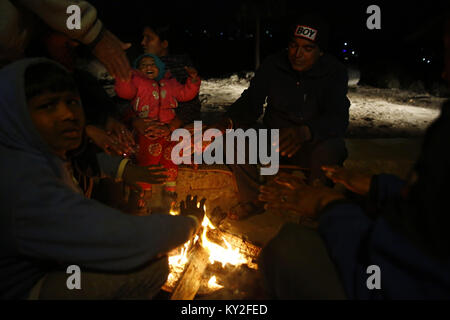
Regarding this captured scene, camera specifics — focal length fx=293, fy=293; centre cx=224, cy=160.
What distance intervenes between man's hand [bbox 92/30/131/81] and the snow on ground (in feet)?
16.0

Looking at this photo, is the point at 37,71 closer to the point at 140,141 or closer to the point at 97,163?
the point at 97,163

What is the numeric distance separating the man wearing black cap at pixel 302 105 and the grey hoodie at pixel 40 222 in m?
2.29

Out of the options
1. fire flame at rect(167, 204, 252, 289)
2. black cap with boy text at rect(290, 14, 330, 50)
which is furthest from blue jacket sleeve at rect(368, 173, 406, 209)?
black cap with boy text at rect(290, 14, 330, 50)

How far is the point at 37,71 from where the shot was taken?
1.85 meters

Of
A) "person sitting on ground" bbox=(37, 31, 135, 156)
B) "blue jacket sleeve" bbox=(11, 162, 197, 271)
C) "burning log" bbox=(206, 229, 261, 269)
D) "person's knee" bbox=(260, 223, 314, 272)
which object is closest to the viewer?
"blue jacket sleeve" bbox=(11, 162, 197, 271)

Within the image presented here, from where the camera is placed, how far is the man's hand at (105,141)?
10.4ft

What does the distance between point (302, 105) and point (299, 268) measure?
271 cm

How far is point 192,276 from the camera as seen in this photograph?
104 inches

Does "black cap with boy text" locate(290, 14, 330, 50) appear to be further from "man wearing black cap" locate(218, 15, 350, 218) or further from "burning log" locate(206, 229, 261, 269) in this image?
"burning log" locate(206, 229, 261, 269)

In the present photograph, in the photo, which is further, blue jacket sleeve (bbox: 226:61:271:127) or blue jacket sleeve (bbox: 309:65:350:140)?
blue jacket sleeve (bbox: 226:61:271:127)

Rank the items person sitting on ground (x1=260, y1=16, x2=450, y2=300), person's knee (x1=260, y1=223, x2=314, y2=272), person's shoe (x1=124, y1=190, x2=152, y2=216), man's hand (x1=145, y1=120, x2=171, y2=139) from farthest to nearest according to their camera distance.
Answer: man's hand (x1=145, y1=120, x2=171, y2=139) < person's shoe (x1=124, y1=190, x2=152, y2=216) < person's knee (x1=260, y1=223, x2=314, y2=272) < person sitting on ground (x1=260, y1=16, x2=450, y2=300)

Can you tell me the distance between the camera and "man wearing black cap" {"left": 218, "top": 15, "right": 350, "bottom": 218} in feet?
12.1

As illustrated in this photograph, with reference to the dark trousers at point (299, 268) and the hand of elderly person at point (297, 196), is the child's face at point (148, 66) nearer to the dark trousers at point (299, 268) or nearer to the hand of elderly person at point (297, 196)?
the hand of elderly person at point (297, 196)
